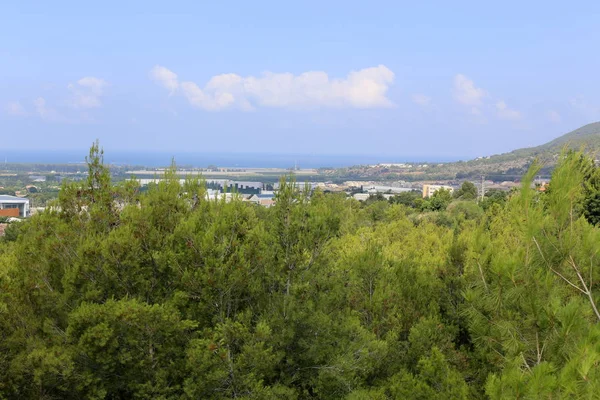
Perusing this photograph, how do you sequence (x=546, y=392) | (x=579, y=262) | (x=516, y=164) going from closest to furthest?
(x=546, y=392)
(x=579, y=262)
(x=516, y=164)

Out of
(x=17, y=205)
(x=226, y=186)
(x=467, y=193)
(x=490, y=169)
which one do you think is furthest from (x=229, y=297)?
(x=490, y=169)

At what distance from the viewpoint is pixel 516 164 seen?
307ft

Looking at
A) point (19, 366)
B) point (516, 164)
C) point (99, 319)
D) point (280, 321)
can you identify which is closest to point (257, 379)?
point (280, 321)

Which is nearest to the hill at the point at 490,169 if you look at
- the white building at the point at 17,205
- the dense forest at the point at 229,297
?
the white building at the point at 17,205

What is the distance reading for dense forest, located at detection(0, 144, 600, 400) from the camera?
15.4ft

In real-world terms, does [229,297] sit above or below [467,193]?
above

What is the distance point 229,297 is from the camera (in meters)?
6.31

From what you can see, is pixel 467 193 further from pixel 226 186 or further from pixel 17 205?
pixel 17 205

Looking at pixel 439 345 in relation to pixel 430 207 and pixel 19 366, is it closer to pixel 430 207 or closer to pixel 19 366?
pixel 19 366

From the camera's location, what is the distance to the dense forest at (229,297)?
15.4 ft

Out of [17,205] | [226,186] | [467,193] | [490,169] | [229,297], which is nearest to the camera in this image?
[229,297]

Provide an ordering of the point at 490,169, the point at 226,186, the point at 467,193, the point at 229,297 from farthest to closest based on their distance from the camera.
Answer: the point at 490,169 → the point at 467,193 → the point at 226,186 → the point at 229,297

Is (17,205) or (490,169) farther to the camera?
(490,169)

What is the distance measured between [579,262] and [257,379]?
151 inches
